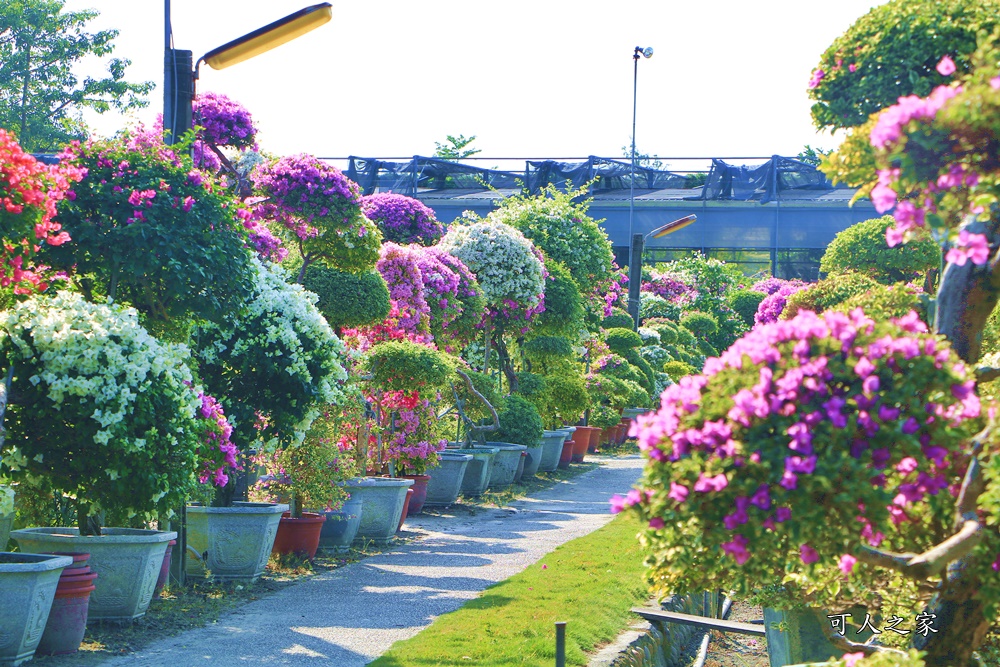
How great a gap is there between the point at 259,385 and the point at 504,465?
7.96 m

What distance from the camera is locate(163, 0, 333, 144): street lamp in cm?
900

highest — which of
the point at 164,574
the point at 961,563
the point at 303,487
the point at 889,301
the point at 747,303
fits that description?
the point at 889,301

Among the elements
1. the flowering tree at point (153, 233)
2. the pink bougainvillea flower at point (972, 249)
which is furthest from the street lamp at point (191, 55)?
the pink bougainvillea flower at point (972, 249)

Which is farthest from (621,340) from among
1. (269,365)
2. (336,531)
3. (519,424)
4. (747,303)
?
(269,365)

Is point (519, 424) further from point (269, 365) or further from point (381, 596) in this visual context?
point (269, 365)

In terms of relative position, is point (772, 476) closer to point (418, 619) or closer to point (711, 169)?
point (418, 619)

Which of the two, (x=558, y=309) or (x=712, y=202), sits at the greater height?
(x=712, y=202)

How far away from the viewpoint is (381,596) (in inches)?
347

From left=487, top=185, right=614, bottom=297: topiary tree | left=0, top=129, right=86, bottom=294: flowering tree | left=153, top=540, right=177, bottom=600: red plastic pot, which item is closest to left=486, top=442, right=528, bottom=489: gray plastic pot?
left=487, top=185, right=614, bottom=297: topiary tree

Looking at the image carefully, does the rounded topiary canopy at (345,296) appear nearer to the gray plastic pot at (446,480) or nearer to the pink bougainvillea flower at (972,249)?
the gray plastic pot at (446,480)

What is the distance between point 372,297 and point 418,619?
503cm

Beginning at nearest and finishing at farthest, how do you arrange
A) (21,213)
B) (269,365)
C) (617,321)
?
(21,213) < (269,365) < (617,321)

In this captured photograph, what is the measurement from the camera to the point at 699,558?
3.94m

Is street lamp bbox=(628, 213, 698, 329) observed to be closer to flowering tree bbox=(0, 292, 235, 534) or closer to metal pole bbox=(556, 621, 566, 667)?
flowering tree bbox=(0, 292, 235, 534)
